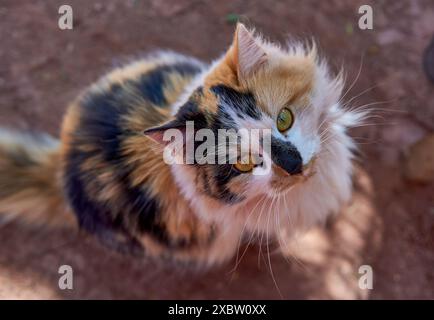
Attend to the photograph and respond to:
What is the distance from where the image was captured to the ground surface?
2244 mm

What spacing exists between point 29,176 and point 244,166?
46.5 inches

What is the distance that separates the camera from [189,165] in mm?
1477

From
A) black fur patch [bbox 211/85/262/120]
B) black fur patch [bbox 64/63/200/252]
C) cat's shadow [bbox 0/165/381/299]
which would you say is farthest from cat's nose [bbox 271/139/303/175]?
cat's shadow [bbox 0/165/381/299]

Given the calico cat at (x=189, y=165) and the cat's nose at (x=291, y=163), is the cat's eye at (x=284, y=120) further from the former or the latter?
the cat's nose at (x=291, y=163)

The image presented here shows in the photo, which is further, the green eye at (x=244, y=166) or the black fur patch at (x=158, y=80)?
the black fur patch at (x=158, y=80)

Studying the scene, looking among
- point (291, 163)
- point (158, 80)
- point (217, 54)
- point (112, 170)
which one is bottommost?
point (291, 163)

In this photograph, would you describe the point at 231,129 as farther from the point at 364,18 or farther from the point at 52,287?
the point at 364,18

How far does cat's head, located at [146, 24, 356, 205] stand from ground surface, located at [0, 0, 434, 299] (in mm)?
953

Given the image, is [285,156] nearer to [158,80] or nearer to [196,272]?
[158,80]

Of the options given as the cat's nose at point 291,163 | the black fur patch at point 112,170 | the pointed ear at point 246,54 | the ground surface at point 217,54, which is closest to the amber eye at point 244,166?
the cat's nose at point 291,163

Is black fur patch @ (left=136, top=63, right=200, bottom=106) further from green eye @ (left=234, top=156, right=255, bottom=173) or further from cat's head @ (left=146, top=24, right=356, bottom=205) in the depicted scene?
green eye @ (left=234, top=156, right=255, bottom=173)

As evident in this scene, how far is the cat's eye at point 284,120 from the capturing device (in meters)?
1.39

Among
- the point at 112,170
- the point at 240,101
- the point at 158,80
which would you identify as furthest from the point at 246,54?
the point at 112,170

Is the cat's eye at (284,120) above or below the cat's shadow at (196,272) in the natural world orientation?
above
